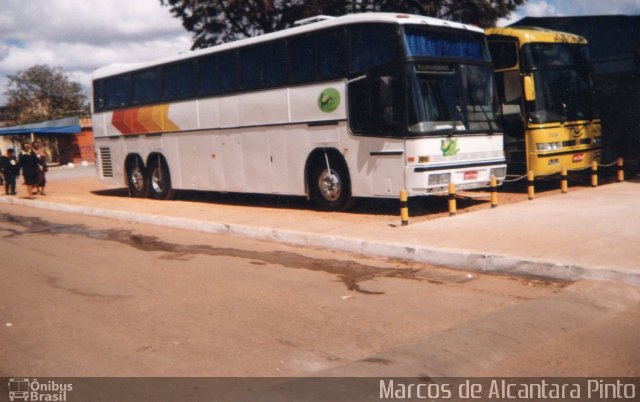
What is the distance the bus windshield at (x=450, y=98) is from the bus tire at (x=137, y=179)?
9.89 metres

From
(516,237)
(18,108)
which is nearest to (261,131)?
(516,237)

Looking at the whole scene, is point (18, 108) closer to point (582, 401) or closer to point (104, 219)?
point (104, 219)

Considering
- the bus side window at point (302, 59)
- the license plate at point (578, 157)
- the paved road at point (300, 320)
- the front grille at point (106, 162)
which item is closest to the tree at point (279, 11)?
the front grille at point (106, 162)

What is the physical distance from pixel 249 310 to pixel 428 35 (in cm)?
730

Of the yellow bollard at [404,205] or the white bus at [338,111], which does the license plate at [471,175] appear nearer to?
the white bus at [338,111]

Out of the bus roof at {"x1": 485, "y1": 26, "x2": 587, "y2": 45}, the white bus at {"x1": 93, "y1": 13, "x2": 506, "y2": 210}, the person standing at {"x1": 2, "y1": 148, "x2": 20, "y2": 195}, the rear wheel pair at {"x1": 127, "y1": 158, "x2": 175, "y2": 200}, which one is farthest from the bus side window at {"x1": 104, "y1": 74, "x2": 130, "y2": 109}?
the bus roof at {"x1": 485, "y1": 26, "x2": 587, "y2": 45}

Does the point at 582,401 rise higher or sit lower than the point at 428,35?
lower

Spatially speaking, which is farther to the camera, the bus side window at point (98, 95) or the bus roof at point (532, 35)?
the bus side window at point (98, 95)

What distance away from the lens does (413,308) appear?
20.0 feet

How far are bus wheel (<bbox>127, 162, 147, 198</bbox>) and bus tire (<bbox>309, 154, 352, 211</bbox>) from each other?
23.0ft

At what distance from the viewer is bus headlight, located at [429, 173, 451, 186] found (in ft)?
36.5

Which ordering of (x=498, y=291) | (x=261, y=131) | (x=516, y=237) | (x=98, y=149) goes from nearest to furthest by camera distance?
1. (x=498, y=291)
2. (x=516, y=237)
3. (x=261, y=131)
4. (x=98, y=149)

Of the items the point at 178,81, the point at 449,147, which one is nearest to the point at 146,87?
the point at 178,81

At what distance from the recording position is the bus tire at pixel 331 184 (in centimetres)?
Answer: 1248
